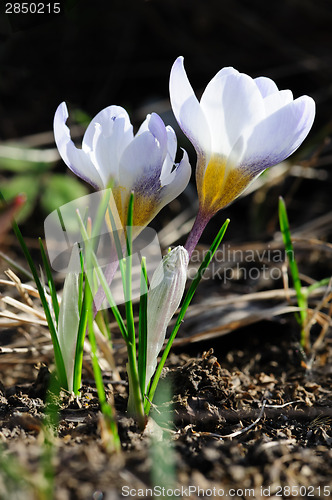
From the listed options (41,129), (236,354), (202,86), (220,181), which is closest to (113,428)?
(220,181)

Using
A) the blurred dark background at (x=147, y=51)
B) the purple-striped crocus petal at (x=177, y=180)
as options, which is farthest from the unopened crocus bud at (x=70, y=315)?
the blurred dark background at (x=147, y=51)

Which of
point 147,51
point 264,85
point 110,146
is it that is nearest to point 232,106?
point 264,85

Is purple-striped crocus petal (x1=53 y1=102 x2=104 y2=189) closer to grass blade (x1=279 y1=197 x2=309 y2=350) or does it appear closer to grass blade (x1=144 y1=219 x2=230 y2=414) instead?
grass blade (x1=144 y1=219 x2=230 y2=414)

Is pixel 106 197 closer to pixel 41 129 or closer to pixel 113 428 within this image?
pixel 113 428

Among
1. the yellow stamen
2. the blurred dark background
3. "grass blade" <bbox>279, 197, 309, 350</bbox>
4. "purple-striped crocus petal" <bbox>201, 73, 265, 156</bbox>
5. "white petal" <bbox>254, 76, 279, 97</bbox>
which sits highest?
the blurred dark background

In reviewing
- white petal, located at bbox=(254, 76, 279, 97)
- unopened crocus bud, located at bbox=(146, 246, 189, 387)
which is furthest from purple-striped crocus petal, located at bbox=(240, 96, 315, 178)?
unopened crocus bud, located at bbox=(146, 246, 189, 387)

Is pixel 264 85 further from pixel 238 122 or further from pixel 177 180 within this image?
pixel 177 180
